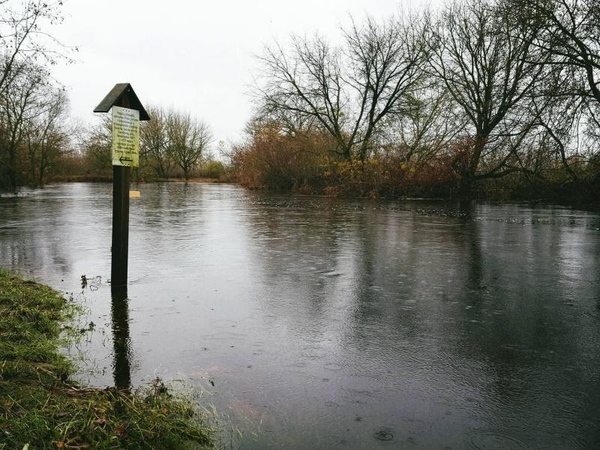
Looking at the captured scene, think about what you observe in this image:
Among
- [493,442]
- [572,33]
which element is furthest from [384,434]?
[572,33]

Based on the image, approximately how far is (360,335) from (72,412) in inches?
106

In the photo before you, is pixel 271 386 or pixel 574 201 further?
pixel 574 201

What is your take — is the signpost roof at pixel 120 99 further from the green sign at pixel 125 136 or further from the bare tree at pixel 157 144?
the bare tree at pixel 157 144

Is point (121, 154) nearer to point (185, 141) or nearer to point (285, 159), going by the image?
point (285, 159)

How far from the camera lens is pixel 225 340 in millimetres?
4668

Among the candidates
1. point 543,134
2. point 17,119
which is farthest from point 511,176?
point 17,119

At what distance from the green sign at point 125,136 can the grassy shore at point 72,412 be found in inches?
103

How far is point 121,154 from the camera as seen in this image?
6.16 meters

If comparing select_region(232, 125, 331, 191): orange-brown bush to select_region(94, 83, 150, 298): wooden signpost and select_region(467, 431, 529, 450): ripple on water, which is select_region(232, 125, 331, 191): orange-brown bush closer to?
select_region(94, 83, 150, 298): wooden signpost

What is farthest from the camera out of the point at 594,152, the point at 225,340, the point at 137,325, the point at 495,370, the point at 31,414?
the point at 594,152

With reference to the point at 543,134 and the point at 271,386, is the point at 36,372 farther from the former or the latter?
the point at 543,134

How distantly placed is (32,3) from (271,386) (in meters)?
12.9

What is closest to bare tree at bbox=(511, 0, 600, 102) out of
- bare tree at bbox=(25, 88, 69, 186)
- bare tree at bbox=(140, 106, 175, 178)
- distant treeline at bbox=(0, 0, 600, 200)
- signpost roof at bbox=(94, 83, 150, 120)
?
distant treeline at bbox=(0, 0, 600, 200)

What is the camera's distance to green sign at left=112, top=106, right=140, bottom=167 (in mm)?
6078
